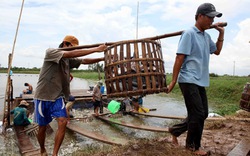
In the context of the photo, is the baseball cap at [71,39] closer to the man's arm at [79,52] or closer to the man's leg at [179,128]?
the man's arm at [79,52]

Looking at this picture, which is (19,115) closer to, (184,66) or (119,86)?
(119,86)

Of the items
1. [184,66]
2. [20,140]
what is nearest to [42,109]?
[184,66]

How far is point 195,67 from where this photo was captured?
3.03 metres

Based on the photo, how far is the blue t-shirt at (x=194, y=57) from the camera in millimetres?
2994

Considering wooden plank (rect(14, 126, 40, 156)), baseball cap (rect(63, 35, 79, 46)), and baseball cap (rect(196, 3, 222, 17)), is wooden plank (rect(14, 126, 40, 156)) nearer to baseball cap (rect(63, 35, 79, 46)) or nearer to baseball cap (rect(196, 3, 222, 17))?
baseball cap (rect(63, 35, 79, 46))

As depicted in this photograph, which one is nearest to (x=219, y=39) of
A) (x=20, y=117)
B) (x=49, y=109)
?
(x=49, y=109)

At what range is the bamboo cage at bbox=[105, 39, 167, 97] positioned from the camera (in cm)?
312

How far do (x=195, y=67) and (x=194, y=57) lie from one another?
0.14 meters

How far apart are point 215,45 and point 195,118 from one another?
1.17 m

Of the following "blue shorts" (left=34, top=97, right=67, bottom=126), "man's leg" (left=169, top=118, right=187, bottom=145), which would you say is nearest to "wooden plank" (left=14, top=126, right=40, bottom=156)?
"blue shorts" (left=34, top=97, right=67, bottom=126)

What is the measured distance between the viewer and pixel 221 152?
11.5 feet

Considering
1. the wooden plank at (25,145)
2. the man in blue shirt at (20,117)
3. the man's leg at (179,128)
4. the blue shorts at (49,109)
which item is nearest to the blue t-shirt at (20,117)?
the man in blue shirt at (20,117)

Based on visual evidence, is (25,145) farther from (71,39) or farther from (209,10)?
(209,10)

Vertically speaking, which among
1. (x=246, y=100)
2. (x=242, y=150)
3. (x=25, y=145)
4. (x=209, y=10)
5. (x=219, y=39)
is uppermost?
(x=209, y=10)
